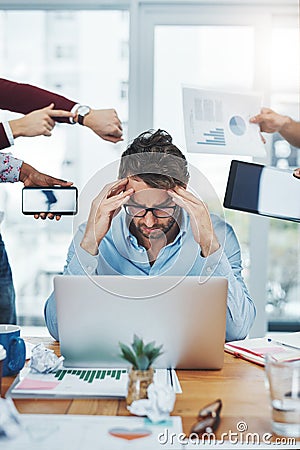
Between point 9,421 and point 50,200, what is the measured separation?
2.49 ft

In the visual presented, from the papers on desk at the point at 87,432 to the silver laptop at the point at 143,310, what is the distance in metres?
0.28

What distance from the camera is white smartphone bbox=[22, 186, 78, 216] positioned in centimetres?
166

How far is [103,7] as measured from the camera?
328 centimetres

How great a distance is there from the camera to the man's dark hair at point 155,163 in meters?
1.67

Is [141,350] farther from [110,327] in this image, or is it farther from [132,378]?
[110,327]

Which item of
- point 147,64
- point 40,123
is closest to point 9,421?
point 40,123

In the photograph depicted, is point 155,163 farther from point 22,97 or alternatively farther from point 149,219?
point 22,97

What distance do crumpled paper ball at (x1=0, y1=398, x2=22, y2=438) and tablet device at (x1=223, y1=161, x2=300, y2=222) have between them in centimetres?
83

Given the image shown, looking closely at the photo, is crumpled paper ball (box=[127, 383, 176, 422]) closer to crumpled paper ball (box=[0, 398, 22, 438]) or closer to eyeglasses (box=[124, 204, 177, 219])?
crumpled paper ball (box=[0, 398, 22, 438])

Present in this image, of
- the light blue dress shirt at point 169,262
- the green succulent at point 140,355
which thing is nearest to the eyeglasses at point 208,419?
the green succulent at point 140,355

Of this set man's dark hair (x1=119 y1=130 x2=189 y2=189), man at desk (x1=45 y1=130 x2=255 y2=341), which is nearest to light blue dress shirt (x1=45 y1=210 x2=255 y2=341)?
man at desk (x1=45 y1=130 x2=255 y2=341)

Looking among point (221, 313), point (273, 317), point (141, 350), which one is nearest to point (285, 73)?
point (273, 317)

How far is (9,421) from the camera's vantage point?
1.03 meters

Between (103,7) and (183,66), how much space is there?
1.63 feet
